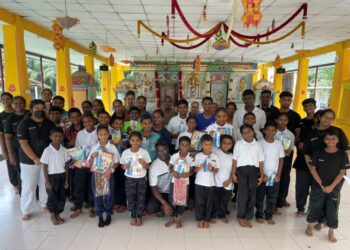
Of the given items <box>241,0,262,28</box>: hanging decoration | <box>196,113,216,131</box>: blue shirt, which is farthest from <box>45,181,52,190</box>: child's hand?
<box>241,0,262,28</box>: hanging decoration

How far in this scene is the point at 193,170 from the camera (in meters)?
3.05

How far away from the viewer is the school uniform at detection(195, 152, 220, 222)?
297 centimetres

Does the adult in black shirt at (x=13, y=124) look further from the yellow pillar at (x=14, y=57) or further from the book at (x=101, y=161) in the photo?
the yellow pillar at (x=14, y=57)

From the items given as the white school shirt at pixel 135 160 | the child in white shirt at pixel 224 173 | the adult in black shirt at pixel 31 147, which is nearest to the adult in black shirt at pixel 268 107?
the child in white shirt at pixel 224 173

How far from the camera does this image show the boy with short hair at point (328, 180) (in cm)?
270

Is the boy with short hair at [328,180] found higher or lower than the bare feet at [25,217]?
higher

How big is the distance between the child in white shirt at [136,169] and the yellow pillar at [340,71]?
801cm

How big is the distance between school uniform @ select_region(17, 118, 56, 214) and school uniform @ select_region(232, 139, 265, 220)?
2.36 m

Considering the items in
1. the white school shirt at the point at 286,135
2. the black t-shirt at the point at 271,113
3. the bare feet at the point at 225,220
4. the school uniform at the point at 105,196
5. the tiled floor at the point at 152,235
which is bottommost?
the tiled floor at the point at 152,235

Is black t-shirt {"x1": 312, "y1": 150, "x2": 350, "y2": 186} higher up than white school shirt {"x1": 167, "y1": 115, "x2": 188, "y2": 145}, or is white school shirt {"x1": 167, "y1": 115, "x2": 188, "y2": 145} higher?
white school shirt {"x1": 167, "y1": 115, "x2": 188, "y2": 145}

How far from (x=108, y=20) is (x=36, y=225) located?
485 centimetres

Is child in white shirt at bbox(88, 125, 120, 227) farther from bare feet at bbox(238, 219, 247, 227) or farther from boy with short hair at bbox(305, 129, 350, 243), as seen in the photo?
boy with short hair at bbox(305, 129, 350, 243)

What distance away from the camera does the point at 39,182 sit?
3.34m

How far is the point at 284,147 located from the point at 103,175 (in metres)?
2.28
